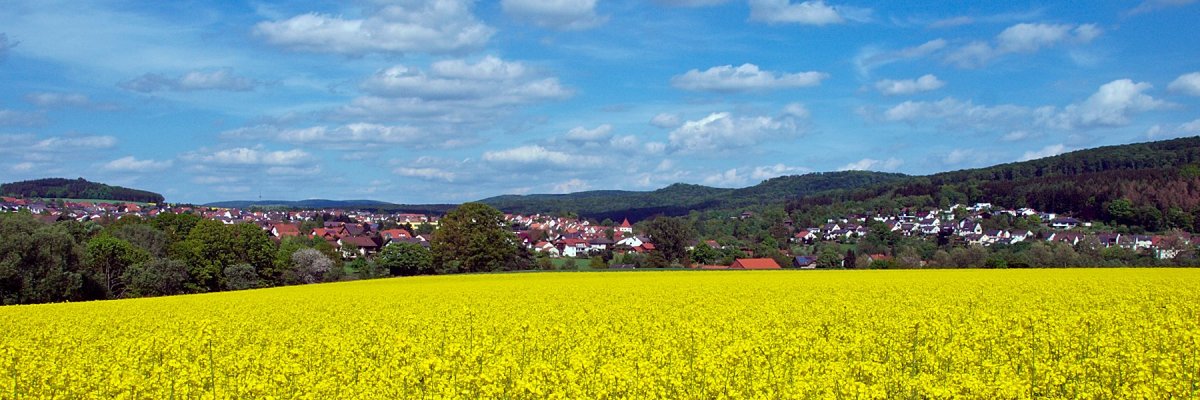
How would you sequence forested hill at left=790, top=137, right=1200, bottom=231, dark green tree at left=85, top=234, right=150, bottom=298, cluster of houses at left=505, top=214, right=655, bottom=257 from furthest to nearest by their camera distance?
1. cluster of houses at left=505, top=214, right=655, bottom=257
2. forested hill at left=790, top=137, right=1200, bottom=231
3. dark green tree at left=85, top=234, right=150, bottom=298

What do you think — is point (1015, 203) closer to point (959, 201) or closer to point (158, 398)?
point (959, 201)

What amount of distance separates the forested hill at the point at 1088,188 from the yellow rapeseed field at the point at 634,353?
8835 cm

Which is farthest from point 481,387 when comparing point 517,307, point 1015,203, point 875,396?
point 1015,203

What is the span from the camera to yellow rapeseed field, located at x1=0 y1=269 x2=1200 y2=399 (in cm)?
948

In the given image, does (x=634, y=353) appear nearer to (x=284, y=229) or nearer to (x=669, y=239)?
(x=669, y=239)

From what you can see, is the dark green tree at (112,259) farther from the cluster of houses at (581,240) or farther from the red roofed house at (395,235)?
the red roofed house at (395,235)

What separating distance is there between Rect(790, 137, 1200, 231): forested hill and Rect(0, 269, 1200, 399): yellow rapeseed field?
8835cm

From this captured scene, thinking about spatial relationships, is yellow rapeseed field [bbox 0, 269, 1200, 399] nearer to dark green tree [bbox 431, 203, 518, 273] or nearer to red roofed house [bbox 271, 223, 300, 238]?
dark green tree [bbox 431, 203, 518, 273]

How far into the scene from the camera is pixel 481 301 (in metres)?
25.4

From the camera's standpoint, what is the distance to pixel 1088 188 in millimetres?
113750

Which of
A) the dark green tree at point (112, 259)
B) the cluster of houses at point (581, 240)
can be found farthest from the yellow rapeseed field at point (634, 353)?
the cluster of houses at point (581, 240)

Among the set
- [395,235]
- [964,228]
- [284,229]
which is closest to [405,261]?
[395,235]

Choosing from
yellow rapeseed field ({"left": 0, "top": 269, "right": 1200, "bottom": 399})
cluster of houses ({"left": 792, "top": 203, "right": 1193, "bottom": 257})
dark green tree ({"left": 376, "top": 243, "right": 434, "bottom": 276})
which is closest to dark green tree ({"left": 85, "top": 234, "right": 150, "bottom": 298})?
dark green tree ({"left": 376, "top": 243, "right": 434, "bottom": 276})

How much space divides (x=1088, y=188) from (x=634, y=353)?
402ft
